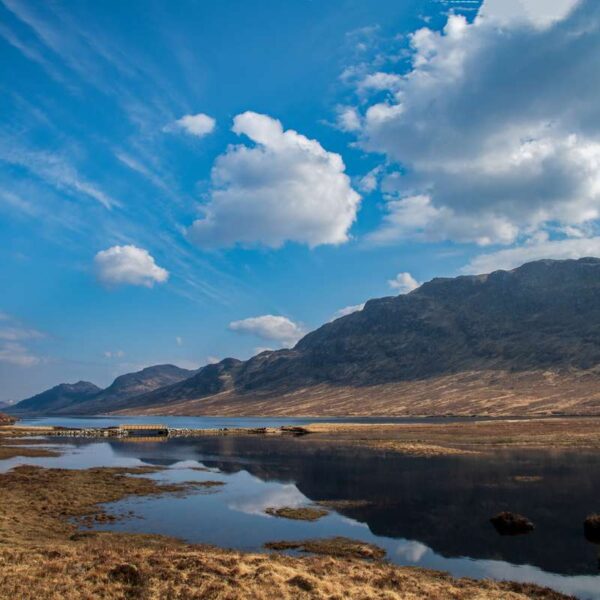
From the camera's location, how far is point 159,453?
99.8 m

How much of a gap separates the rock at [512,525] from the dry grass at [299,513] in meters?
13.7

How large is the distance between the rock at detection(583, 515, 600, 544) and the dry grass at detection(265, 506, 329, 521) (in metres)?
19.2

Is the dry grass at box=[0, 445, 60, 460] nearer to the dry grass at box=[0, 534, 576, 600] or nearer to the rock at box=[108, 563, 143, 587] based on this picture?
the dry grass at box=[0, 534, 576, 600]

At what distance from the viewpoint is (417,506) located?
46438 mm

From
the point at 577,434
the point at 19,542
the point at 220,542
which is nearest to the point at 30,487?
the point at 19,542

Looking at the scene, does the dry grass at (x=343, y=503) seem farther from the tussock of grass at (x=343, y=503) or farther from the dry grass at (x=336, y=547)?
the dry grass at (x=336, y=547)

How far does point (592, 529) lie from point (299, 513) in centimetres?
2164

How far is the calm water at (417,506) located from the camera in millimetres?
31562

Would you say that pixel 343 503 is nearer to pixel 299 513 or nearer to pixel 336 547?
pixel 299 513

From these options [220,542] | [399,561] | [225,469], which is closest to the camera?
[399,561]

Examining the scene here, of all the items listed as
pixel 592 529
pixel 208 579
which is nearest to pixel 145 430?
pixel 592 529

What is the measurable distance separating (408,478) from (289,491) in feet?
48.6

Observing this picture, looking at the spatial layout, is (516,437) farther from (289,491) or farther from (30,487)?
(30,487)

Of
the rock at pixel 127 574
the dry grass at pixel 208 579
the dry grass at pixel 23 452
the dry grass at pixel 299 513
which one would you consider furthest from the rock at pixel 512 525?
the dry grass at pixel 23 452
